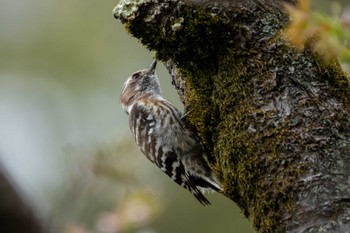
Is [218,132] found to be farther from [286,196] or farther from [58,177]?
[58,177]

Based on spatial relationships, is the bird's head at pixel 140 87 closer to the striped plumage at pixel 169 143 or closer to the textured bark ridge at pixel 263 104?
the striped plumage at pixel 169 143

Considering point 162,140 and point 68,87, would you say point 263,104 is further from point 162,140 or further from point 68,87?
point 68,87

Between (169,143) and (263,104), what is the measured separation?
6.69ft

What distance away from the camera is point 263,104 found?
11.1ft

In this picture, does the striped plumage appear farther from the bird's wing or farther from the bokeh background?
the bokeh background

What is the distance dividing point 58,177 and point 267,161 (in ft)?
19.4

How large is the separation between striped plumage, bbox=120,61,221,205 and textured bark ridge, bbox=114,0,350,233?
1161 mm

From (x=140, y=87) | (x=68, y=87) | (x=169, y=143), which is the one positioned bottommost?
(x=169, y=143)

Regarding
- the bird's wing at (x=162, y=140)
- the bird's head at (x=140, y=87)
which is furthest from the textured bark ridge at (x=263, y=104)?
the bird's head at (x=140, y=87)

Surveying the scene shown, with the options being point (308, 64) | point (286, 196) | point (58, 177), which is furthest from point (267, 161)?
point (58, 177)

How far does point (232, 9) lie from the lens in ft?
11.6

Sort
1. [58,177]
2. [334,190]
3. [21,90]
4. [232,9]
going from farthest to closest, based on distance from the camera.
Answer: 1. [21,90]
2. [58,177]
3. [232,9]
4. [334,190]

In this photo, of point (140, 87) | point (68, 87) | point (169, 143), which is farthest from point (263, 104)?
point (68, 87)

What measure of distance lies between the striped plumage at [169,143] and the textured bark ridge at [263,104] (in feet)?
3.81
